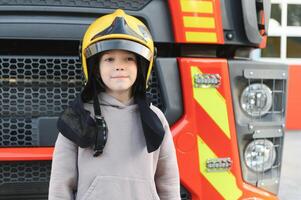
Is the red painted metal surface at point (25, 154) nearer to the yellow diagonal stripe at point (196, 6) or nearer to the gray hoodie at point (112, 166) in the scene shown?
the gray hoodie at point (112, 166)

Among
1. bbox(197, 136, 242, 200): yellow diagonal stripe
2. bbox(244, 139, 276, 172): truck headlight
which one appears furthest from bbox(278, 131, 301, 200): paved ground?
bbox(197, 136, 242, 200): yellow diagonal stripe

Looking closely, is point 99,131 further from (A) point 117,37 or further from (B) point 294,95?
(B) point 294,95

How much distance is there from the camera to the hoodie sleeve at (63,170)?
5.57ft

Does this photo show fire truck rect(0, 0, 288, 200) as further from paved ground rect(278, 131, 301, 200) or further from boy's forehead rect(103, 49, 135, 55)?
paved ground rect(278, 131, 301, 200)

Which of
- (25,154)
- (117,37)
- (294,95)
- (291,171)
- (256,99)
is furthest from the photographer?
(294,95)

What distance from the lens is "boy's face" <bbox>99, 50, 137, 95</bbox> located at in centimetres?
170

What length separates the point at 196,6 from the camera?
7.11 ft

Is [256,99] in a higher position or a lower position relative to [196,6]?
lower

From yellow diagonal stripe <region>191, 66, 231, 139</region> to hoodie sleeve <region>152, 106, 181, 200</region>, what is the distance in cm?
41

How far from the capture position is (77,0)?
2.13 m

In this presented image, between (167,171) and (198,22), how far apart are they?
2.45 feet

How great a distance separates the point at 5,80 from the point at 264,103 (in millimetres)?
1251

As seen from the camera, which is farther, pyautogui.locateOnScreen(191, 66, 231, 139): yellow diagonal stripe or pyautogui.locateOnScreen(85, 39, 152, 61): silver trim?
pyautogui.locateOnScreen(191, 66, 231, 139): yellow diagonal stripe

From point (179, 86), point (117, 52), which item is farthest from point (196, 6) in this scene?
point (117, 52)
